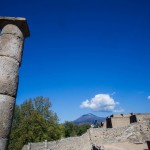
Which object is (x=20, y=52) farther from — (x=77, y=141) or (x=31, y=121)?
(x=31, y=121)

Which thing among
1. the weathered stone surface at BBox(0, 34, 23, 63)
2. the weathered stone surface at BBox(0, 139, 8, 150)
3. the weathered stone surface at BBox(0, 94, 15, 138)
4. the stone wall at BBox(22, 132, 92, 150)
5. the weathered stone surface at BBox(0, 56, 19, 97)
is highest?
the weathered stone surface at BBox(0, 34, 23, 63)

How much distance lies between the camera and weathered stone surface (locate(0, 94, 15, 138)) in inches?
156

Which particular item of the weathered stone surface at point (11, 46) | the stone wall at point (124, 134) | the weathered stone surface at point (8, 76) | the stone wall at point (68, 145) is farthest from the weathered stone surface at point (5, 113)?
the stone wall at point (124, 134)

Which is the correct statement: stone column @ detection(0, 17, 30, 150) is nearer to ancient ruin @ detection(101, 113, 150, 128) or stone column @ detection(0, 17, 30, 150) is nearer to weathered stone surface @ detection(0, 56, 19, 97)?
weathered stone surface @ detection(0, 56, 19, 97)

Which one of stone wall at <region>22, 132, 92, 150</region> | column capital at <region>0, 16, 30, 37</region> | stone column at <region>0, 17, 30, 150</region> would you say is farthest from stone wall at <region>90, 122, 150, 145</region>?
column capital at <region>0, 16, 30, 37</region>

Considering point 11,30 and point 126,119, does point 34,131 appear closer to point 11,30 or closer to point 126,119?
point 126,119

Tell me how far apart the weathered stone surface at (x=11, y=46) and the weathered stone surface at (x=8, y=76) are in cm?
14

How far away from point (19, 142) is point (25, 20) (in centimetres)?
2661

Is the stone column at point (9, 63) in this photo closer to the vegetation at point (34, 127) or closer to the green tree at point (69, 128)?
the vegetation at point (34, 127)

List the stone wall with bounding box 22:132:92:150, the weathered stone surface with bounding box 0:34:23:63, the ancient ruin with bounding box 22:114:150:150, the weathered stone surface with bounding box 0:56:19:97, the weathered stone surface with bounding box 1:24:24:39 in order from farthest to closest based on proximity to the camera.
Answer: the stone wall with bounding box 22:132:92:150 → the ancient ruin with bounding box 22:114:150:150 → the weathered stone surface with bounding box 1:24:24:39 → the weathered stone surface with bounding box 0:34:23:63 → the weathered stone surface with bounding box 0:56:19:97

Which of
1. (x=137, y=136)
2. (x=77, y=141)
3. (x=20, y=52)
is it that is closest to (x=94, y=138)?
→ (x=77, y=141)

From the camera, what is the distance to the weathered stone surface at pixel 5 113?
397 centimetres

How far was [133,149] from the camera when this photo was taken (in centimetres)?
1881

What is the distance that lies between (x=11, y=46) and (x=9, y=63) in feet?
1.63
